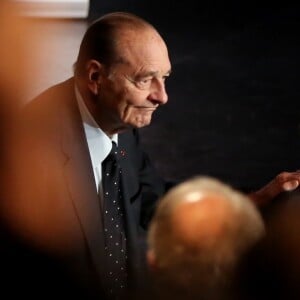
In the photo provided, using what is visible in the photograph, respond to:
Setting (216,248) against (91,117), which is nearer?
(216,248)

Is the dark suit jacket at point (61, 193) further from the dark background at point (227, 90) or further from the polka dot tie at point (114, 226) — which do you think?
the dark background at point (227, 90)

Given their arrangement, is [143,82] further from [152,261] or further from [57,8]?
[57,8]

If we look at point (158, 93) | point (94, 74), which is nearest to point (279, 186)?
point (158, 93)

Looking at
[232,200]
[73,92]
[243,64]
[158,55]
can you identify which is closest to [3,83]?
[73,92]

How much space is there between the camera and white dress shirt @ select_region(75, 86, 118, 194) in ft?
3.42

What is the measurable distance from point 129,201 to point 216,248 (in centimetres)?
57

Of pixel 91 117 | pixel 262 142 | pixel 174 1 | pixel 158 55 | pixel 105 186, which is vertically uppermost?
pixel 158 55

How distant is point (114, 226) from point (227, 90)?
4.87 ft

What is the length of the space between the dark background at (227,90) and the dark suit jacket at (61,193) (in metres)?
1.19

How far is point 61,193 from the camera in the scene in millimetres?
981

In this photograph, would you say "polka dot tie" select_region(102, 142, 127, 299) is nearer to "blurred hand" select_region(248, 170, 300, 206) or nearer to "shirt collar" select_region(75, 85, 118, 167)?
"shirt collar" select_region(75, 85, 118, 167)

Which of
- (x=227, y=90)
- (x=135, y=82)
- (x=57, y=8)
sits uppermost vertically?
(x=135, y=82)

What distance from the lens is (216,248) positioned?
1.67 ft

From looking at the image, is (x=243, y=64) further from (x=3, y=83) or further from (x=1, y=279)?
(x=1, y=279)
